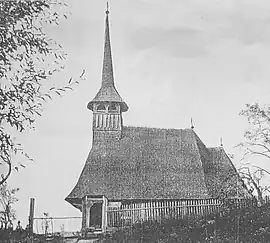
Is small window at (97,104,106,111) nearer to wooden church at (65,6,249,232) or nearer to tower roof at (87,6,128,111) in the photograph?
wooden church at (65,6,249,232)

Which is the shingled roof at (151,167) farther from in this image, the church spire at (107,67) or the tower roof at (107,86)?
the church spire at (107,67)

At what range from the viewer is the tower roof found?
3344cm

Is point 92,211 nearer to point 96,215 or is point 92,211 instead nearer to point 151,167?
point 96,215

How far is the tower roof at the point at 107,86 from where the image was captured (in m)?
33.4

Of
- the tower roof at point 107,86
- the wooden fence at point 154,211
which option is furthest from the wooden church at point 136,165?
the wooden fence at point 154,211

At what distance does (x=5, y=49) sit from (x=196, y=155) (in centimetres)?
2428

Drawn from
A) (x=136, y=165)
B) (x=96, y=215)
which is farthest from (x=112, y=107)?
(x=96, y=215)

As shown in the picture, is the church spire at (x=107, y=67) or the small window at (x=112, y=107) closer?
the small window at (x=112, y=107)

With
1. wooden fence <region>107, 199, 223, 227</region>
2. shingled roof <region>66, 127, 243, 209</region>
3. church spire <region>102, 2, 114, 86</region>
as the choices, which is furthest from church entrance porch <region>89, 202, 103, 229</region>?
church spire <region>102, 2, 114, 86</region>

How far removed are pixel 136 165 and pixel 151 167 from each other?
0.82m

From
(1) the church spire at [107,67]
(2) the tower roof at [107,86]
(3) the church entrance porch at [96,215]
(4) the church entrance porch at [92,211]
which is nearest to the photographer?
(4) the church entrance porch at [92,211]

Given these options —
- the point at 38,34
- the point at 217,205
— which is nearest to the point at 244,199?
the point at 217,205

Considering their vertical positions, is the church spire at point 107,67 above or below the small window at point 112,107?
above

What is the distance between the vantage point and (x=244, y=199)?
21.5 m
